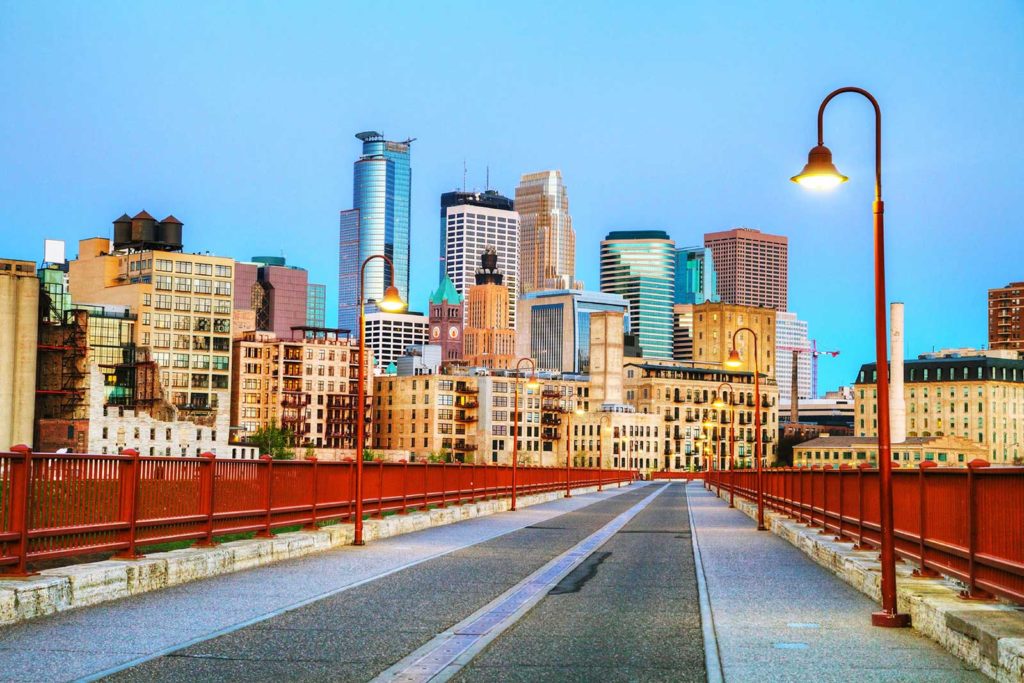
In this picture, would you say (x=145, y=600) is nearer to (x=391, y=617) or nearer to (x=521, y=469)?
(x=391, y=617)

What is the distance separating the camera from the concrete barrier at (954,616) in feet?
35.6

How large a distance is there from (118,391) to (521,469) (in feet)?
423

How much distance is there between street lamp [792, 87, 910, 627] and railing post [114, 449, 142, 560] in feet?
30.2

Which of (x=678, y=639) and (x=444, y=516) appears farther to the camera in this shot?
(x=444, y=516)

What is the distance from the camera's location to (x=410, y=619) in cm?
1489

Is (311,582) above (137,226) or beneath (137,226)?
beneath

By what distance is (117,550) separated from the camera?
17656mm

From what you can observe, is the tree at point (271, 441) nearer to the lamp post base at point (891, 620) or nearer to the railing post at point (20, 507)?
the railing post at point (20, 507)

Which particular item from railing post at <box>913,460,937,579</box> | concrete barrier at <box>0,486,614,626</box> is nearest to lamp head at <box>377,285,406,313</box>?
concrete barrier at <box>0,486,614,626</box>

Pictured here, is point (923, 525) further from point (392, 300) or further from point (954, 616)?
point (392, 300)

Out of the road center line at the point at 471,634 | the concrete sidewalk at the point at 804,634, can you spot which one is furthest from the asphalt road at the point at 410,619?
the concrete sidewalk at the point at 804,634

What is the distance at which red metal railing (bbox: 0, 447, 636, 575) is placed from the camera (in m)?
14.7

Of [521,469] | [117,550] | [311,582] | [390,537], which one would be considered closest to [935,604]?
[311,582]

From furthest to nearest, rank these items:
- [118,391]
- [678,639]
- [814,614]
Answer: [118,391], [814,614], [678,639]
